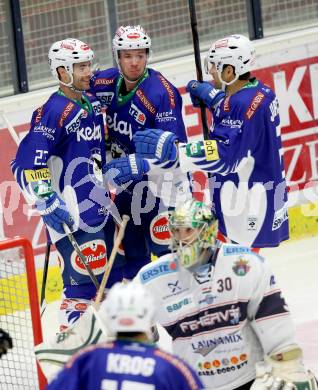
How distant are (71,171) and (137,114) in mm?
406

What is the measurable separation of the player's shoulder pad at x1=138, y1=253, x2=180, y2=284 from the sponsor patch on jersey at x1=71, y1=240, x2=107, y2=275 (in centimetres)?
162

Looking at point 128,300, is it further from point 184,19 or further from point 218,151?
point 184,19

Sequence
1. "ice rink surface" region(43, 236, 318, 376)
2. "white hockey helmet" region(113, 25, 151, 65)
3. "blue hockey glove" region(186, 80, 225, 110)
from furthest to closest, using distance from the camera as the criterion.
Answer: "ice rink surface" region(43, 236, 318, 376) < "blue hockey glove" region(186, 80, 225, 110) < "white hockey helmet" region(113, 25, 151, 65)

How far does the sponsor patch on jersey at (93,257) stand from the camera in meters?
6.39

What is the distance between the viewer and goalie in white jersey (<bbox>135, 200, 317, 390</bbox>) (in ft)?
15.3

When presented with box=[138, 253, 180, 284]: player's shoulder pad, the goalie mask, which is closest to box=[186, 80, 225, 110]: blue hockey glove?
the goalie mask

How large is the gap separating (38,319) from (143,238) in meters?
0.97

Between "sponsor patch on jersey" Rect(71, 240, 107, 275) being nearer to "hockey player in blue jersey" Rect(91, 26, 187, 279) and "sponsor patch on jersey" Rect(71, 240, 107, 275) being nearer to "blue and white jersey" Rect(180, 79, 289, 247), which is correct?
"hockey player in blue jersey" Rect(91, 26, 187, 279)

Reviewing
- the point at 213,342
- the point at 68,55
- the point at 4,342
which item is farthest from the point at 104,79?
the point at 213,342

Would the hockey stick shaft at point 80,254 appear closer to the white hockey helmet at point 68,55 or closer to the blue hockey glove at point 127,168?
the blue hockey glove at point 127,168

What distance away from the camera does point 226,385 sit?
4.75 m

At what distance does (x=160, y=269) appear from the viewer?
4766 mm

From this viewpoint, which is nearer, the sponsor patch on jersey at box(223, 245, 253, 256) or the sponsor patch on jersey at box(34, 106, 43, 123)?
the sponsor patch on jersey at box(223, 245, 253, 256)

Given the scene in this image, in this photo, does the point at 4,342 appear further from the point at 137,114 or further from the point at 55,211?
the point at 137,114
